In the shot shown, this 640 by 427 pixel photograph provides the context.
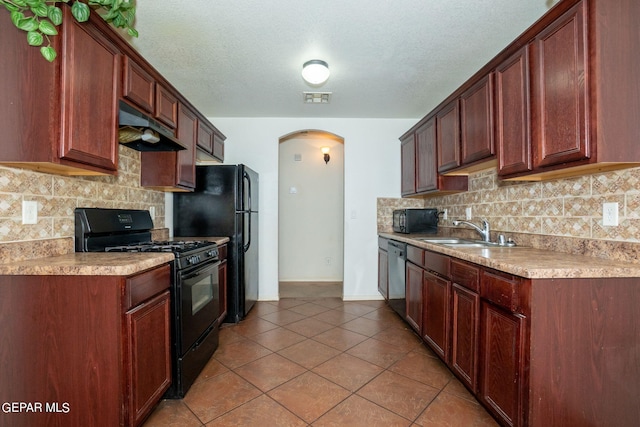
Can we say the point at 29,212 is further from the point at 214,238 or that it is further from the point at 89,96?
the point at 214,238

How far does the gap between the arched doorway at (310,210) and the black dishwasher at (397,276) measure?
5.31 feet

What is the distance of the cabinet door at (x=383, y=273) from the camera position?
3.51 metres

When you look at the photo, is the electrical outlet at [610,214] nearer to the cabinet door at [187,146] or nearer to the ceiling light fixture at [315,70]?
the ceiling light fixture at [315,70]

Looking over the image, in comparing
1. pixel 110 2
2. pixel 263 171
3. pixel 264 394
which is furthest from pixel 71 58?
pixel 263 171

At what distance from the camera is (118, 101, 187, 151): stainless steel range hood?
1.85 m

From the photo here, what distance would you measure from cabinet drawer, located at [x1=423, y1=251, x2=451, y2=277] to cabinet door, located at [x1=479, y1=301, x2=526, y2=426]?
1.42 ft

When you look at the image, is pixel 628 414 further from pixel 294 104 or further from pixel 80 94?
pixel 294 104

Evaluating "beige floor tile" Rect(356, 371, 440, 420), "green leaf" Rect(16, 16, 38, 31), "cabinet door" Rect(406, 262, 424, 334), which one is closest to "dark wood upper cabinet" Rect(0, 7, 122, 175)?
"green leaf" Rect(16, 16, 38, 31)

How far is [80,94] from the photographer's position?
1482 millimetres

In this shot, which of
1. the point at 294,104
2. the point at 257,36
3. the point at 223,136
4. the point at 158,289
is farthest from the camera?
the point at 223,136

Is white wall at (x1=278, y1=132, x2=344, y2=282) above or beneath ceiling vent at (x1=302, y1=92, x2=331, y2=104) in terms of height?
beneath

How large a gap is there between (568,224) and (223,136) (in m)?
3.39

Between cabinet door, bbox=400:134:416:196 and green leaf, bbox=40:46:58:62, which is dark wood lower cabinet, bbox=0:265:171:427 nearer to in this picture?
green leaf, bbox=40:46:58:62

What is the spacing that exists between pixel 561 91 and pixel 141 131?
244 centimetres
